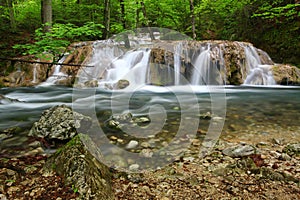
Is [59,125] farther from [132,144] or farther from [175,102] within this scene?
[175,102]

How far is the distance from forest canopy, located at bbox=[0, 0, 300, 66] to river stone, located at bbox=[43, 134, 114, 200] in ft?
20.6

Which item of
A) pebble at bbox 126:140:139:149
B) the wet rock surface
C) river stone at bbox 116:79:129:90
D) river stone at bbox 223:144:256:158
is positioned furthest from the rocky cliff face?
river stone at bbox 223:144:256:158

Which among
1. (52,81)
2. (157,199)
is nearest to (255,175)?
(157,199)

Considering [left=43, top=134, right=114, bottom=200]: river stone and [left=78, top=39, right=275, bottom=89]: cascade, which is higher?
[left=78, top=39, right=275, bottom=89]: cascade

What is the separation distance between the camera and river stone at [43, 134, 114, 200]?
154cm

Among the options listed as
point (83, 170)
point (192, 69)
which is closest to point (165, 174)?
point (83, 170)

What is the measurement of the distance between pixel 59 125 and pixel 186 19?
1547cm

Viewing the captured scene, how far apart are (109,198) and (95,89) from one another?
21.8ft

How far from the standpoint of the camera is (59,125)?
8.73 feet

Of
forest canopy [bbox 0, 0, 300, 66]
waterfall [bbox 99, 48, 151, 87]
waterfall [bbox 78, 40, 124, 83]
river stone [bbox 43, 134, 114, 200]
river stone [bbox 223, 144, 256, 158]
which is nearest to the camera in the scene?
river stone [bbox 43, 134, 114, 200]

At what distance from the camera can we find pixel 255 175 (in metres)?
1.88

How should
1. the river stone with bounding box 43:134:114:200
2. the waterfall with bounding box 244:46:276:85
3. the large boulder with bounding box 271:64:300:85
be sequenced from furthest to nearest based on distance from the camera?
the waterfall with bounding box 244:46:276:85, the large boulder with bounding box 271:64:300:85, the river stone with bounding box 43:134:114:200

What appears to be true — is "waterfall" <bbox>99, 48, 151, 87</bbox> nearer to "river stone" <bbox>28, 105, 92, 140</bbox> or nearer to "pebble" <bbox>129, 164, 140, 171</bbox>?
"river stone" <bbox>28, 105, 92, 140</bbox>

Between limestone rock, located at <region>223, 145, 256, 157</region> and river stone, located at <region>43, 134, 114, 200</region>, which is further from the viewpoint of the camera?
limestone rock, located at <region>223, 145, 256, 157</region>
